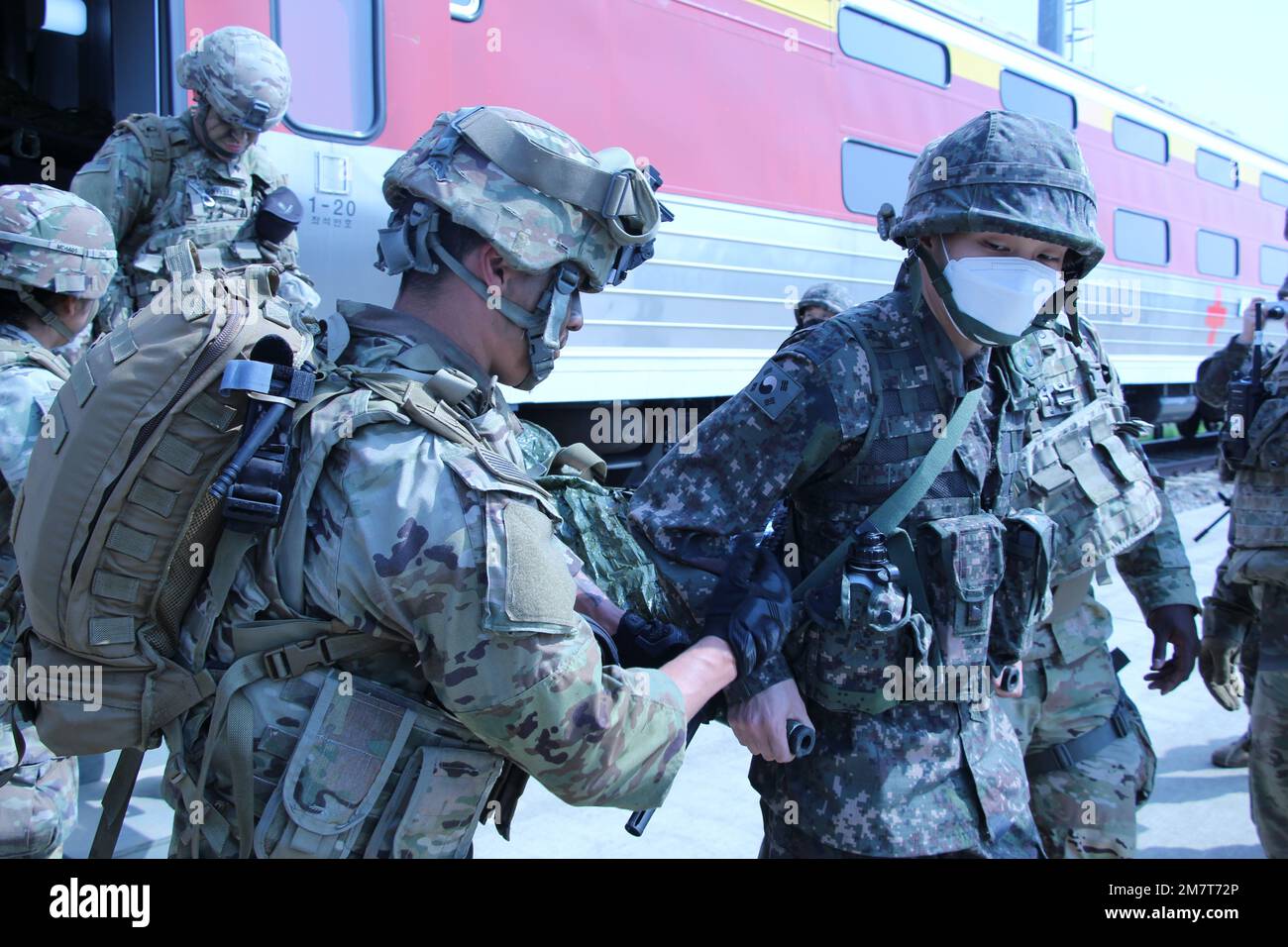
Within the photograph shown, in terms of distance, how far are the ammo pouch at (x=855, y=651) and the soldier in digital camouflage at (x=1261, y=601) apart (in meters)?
1.77

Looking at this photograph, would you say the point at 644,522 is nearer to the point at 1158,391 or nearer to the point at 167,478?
the point at 167,478

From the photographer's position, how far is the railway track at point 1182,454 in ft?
39.5

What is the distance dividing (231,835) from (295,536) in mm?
468

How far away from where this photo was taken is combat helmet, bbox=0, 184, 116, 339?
95.5 inches

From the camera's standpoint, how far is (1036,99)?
31.0 feet

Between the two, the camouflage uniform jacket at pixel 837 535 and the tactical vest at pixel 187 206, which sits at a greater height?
the tactical vest at pixel 187 206

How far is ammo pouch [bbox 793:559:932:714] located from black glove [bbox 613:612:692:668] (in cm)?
30

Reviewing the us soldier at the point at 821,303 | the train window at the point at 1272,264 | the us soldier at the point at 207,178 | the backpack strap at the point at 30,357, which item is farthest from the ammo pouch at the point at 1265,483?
the train window at the point at 1272,264

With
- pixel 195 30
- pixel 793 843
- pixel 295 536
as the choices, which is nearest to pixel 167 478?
pixel 295 536

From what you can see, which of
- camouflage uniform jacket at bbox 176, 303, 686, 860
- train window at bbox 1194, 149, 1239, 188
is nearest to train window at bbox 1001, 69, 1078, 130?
train window at bbox 1194, 149, 1239, 188

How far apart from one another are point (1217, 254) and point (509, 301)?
1384cm

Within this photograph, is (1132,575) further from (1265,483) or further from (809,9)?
(809,9)

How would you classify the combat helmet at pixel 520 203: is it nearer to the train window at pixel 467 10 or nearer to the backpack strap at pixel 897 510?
the backpack strap at pixel 897 510
